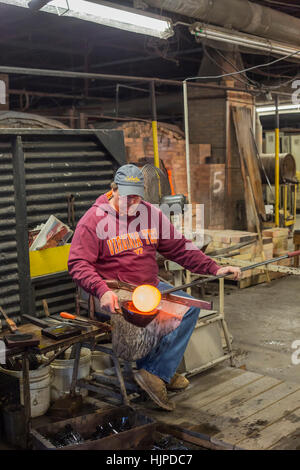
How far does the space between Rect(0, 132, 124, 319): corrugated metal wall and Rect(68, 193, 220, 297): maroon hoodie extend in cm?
106

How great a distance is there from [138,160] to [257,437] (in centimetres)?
641

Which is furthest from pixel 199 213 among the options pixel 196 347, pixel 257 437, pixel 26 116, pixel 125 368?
pixel 257 437

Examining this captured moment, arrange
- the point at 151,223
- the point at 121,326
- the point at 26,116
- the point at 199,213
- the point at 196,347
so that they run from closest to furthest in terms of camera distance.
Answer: the point at 121,326
the point at 151,223
the point at 196,347
the point at 26,116
the point at 199,213

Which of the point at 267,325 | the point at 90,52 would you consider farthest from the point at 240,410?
the point at 90,52

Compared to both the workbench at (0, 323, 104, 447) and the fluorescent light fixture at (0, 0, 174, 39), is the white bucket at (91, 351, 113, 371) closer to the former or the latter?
the workbench at (0, 323, 104, 447)

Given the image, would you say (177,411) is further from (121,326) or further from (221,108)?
(221,108)

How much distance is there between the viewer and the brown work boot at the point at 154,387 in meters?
3.76

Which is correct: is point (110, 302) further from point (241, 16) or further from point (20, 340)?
point (241, 16)

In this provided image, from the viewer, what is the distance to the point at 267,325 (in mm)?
6539

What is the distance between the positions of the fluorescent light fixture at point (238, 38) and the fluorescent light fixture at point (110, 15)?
106 centimetres

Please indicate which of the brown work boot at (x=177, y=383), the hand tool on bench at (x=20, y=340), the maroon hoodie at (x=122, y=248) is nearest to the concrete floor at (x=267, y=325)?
the brown work boot at (x=177, y=383)

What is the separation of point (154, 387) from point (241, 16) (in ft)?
22.2

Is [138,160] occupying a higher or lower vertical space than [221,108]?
lower

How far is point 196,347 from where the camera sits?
4555 mm
